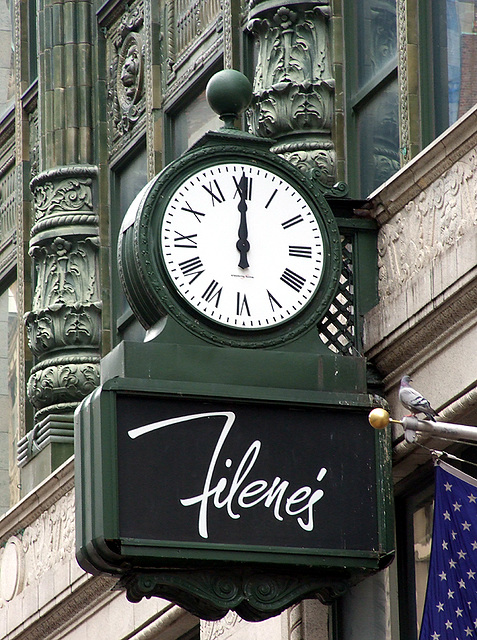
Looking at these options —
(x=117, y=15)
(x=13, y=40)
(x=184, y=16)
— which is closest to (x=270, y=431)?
(x=184, y=16)

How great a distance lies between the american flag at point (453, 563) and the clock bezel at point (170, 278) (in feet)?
5.31

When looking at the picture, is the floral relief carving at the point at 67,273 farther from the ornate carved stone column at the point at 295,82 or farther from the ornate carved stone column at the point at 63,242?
the ornate carved stone column at the point at 295,82

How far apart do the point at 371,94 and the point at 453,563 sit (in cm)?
539

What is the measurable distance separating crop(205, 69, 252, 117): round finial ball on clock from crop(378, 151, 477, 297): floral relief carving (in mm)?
1469

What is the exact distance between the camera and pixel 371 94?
16719 mm

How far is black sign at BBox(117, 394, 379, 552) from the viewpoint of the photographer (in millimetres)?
12812

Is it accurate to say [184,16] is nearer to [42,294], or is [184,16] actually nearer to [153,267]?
[42,294]

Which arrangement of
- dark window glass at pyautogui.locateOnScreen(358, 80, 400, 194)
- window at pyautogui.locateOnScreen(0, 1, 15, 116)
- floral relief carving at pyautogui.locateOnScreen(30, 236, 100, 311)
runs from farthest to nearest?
window at pyautogui.locateOnScreen(0, 1, 15, 116), floral relief carving at pyautogui.locateOnScreen(30, 236, 100, 311), dark window glass at pyautogui.locateOnScreen(358, 80, 400, 194)

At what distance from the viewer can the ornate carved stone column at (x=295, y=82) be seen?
1683 centimetres

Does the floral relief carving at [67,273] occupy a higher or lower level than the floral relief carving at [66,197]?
lower

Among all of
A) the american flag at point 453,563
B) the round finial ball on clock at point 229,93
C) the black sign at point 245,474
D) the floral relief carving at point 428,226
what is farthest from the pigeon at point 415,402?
the round finial ball on clock at point 229,93

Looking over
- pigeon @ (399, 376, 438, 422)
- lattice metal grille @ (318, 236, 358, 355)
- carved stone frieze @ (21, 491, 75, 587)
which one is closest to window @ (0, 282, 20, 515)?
carved stone frieze @ (21, 491, 75, 587)

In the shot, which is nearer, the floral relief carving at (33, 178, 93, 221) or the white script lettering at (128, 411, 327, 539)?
the white script lettering at (128, 411, 327, 539)

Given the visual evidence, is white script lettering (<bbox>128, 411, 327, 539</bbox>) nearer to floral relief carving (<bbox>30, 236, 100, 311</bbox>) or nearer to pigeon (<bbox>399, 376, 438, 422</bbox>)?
pigeon (<bbox>399, 376, 438, 422</bbox>)
